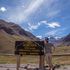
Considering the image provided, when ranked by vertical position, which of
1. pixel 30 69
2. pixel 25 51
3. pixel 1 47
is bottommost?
pixel 30 69

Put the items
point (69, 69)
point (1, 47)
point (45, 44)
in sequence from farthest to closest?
point (1, 47)
point (69, 69)
point (45, 44)

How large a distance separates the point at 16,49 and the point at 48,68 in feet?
7.55

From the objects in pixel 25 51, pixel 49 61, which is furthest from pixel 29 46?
pixel 49 61

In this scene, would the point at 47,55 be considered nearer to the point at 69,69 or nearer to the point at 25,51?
the point at 25,51

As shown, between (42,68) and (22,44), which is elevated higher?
(22,44)

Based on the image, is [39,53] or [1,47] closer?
[39,53]

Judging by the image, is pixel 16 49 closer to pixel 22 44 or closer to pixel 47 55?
pixel 22 44

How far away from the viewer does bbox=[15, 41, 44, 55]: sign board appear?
17.3 meters

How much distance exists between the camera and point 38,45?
57.1 ft

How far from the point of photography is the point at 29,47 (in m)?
17.5

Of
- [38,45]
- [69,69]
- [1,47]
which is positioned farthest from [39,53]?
[1,47]

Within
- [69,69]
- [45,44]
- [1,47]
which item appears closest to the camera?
[45,44]

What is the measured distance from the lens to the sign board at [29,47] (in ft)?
56.7

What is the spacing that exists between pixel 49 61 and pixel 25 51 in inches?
63.0
